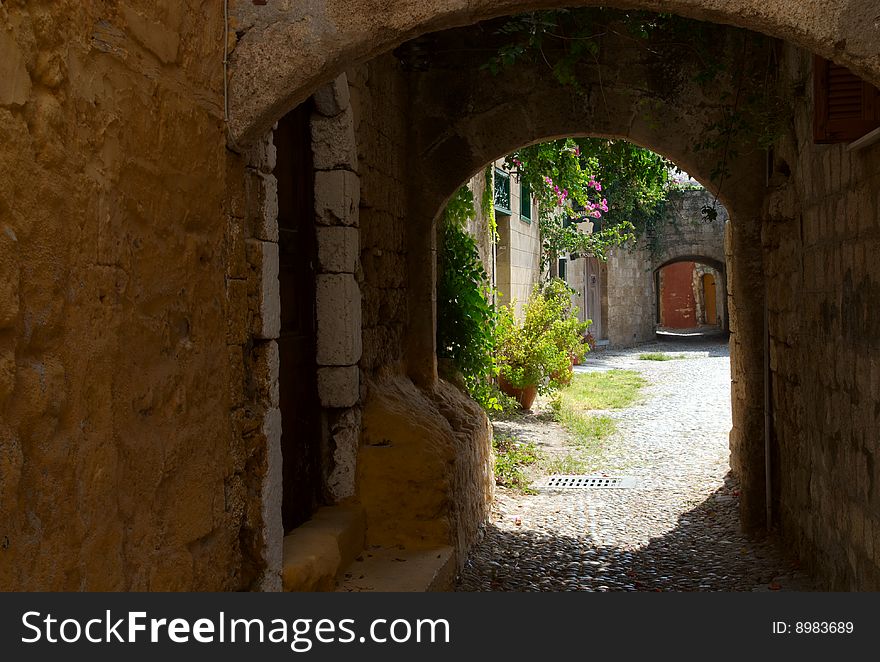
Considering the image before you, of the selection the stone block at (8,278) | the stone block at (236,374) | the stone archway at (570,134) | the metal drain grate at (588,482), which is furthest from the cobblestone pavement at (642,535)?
the stone block at (8,278)

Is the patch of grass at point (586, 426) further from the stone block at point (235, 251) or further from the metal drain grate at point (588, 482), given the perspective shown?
the stone block at point (235, 251)

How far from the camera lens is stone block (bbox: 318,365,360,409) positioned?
4309 mm

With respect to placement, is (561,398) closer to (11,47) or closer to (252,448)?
(252,448)

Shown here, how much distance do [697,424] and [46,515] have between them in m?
8.37

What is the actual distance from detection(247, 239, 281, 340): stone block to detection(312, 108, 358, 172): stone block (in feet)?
3.98

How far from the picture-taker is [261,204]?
3.05 metres

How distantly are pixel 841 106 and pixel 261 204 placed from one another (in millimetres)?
2175

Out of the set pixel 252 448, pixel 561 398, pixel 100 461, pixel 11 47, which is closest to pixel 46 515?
pixel 100 461

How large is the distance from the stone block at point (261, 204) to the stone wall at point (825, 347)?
212cm

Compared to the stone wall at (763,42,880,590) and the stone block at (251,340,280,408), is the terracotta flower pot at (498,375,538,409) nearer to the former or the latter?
the stone wall at (763,42,880,590)

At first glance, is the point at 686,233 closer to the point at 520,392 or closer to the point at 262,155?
the point at 520,392

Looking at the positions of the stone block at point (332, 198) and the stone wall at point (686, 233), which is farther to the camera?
the stone wall at point (686, 233)

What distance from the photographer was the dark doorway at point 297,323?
3977 millimetres

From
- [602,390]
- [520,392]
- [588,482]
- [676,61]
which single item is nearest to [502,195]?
[520,392]
